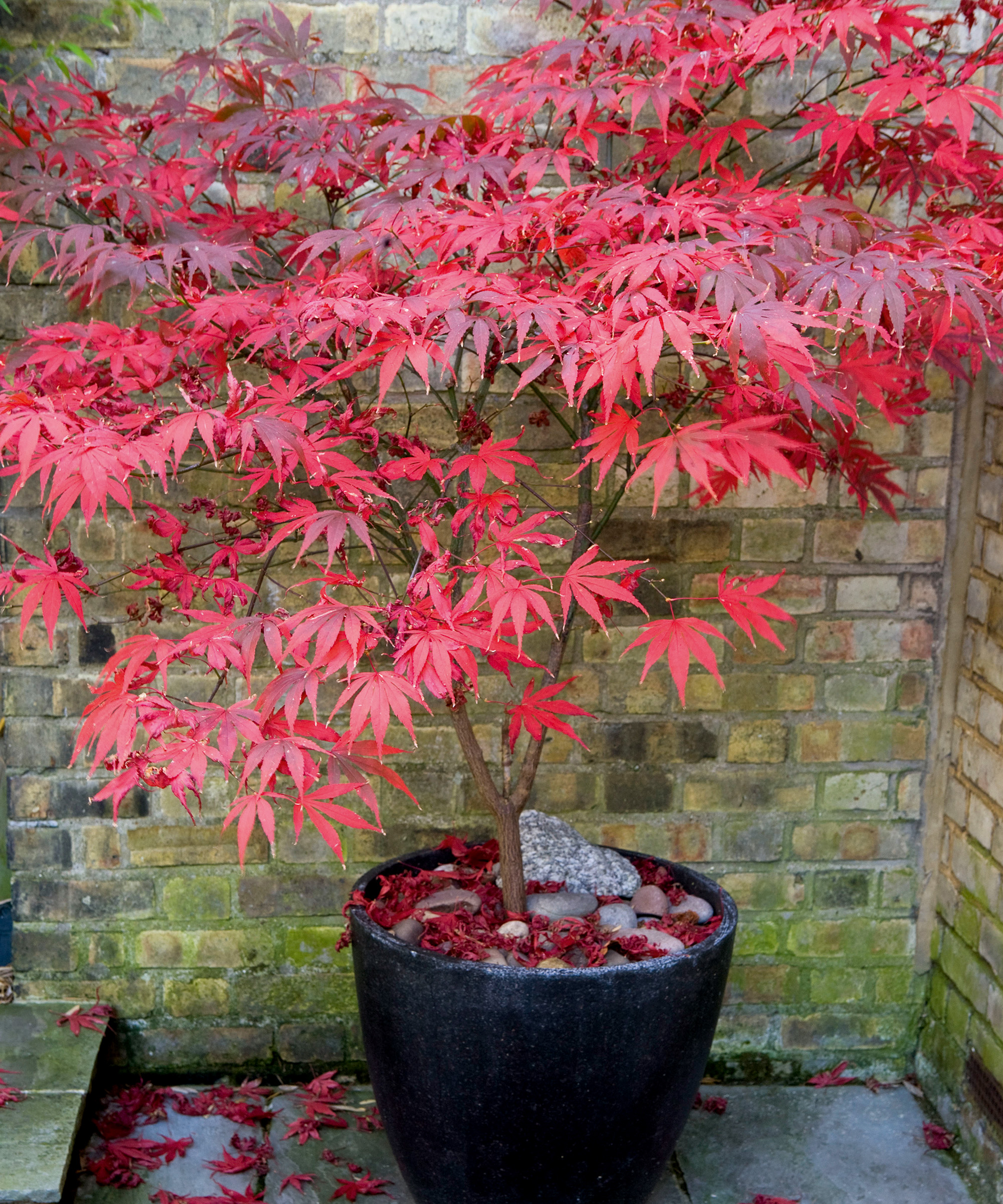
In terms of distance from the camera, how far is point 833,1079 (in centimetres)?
291

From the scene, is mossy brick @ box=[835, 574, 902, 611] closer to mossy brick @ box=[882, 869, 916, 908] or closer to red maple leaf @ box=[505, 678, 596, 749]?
mossy brick @ box=[882, 869, 916, 908]

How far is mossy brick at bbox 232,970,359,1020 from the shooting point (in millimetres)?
2859

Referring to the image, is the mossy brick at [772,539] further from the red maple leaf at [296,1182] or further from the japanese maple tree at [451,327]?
the red maple leaf at [296,1182]

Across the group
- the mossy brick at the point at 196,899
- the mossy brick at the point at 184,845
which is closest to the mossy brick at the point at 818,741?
the mossy brick at the point at 184,845

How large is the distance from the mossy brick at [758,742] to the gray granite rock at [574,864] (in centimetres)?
48

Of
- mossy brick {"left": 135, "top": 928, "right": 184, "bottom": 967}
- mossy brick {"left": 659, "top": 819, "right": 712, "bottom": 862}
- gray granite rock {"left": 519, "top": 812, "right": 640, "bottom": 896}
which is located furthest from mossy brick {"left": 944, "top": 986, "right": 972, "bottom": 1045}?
mossy brick {"left": 135, "top": 928, "right": 184, "bottom": 967}

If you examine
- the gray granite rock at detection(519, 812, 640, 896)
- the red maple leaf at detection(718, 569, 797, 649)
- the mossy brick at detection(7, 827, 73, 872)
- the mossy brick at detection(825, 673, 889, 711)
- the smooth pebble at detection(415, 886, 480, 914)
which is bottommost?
the mossy brick at detection(7, 827, 73, 872)

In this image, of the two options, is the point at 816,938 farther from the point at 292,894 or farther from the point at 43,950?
the point at 43,950

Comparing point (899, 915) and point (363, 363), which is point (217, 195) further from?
point (899, 915)

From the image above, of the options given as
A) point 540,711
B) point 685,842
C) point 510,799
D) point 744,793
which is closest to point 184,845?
point 510,799

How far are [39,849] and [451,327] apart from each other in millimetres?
1780

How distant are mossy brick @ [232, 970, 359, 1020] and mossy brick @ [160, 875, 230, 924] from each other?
0.61ft

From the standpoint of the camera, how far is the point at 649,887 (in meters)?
2.40

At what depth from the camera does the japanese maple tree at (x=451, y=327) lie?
169 cm
